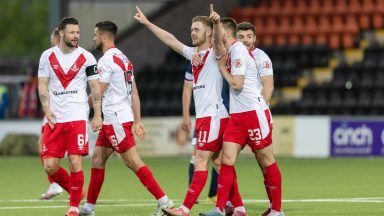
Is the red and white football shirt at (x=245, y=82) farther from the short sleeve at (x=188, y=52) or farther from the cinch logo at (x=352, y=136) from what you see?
the cinch logo at (x=352, y=136)

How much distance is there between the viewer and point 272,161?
12.2m

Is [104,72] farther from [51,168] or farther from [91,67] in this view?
[51,168]

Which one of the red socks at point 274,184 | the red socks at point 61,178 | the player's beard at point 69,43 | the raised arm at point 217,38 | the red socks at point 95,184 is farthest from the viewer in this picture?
the red socks at point 61,178

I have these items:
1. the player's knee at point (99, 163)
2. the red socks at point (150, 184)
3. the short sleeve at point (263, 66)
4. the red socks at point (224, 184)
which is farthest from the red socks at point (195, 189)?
the short sleeve at point (263, 66)

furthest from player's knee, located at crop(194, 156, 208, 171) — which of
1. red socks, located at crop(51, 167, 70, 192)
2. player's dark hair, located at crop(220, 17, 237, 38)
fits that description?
red socks, located at crop(51, 167, 70, 192)

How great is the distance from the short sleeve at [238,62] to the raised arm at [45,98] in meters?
2.14

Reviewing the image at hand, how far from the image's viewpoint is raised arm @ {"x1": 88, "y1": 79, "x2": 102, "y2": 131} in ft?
40.7

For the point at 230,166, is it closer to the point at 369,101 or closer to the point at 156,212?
the point at 156,212

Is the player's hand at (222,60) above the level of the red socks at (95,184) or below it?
above

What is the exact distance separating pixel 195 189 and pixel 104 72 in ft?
6.08

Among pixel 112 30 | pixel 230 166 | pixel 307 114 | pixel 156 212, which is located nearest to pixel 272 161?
pixel 230 166

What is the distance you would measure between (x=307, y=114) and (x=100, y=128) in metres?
17.0

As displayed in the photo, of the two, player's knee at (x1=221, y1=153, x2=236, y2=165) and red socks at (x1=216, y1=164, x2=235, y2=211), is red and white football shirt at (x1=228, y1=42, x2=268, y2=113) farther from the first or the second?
red socks at (x1=216, y1=164, x2=235, y2=211)

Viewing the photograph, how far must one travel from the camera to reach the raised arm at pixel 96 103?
12.4 metres
